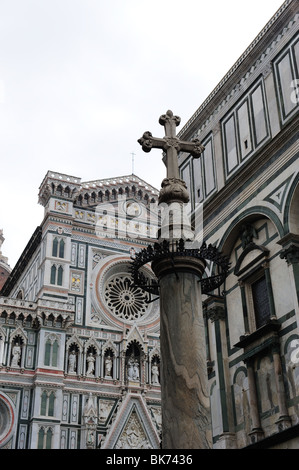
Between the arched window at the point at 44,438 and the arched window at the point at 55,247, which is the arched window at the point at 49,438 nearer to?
the arched window at the point at 44,438

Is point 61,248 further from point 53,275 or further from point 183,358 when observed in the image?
point 183,358

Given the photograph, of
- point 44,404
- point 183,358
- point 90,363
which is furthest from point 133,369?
point 183,358

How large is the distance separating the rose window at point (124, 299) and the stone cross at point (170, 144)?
22.3 m

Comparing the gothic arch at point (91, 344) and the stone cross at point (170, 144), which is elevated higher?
the gothic arch at point (91, 344)

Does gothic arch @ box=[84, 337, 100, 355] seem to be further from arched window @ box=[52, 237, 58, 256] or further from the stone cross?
the stone cross

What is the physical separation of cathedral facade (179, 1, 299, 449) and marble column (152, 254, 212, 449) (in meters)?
3.44

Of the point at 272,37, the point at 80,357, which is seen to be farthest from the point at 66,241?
the point at 272,37

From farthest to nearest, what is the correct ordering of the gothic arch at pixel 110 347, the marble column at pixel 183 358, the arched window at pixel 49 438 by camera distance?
the gothic arch at pixel 110 347 → the arched window at pixel 49 438 → the marble column at pixel 183 358

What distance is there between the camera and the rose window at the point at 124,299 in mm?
31636

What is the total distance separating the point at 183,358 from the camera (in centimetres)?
780

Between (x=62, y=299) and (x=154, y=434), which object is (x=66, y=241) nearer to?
(x=62, y=299)

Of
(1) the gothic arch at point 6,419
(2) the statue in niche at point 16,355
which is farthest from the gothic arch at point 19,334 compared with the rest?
(1) the gothic arch at point 6,419

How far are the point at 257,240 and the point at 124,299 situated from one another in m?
19.9

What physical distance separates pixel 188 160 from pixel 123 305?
16.3m
